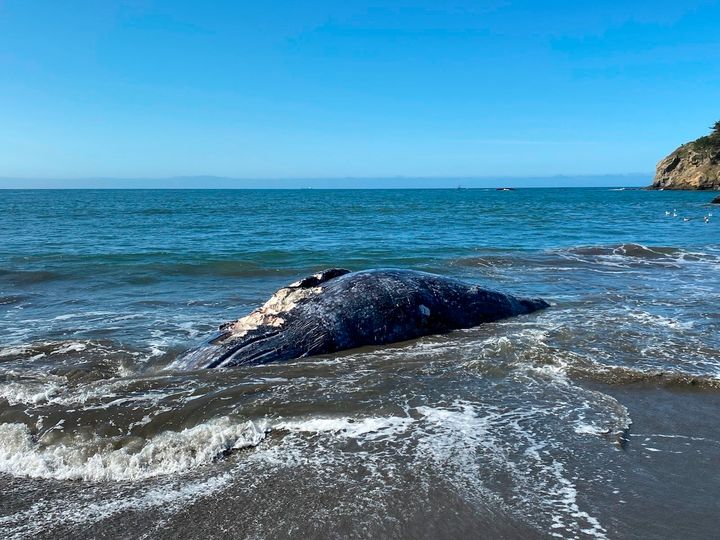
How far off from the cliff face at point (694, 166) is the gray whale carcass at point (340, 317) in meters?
106

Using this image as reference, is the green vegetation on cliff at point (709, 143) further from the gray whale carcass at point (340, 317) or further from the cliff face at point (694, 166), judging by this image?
the gray whale carcass at point (340, 317)

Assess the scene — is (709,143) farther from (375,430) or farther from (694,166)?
(375,430)

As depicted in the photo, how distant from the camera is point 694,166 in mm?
100938

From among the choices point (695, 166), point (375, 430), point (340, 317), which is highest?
point (695, 166)

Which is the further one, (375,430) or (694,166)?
(694,166)

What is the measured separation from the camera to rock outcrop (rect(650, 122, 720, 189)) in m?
95.6

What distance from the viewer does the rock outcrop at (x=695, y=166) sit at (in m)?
95.6

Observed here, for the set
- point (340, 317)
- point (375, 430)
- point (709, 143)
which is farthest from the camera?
point (709, 143)

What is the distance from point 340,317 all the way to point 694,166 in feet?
372

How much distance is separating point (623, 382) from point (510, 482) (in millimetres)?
2925

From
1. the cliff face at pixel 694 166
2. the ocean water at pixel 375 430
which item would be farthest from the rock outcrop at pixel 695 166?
the ocean water at pixel 375 430

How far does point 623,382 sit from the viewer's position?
654 cm

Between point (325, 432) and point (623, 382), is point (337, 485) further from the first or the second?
point (623, 382)

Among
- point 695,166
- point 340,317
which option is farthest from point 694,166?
point 340,317
